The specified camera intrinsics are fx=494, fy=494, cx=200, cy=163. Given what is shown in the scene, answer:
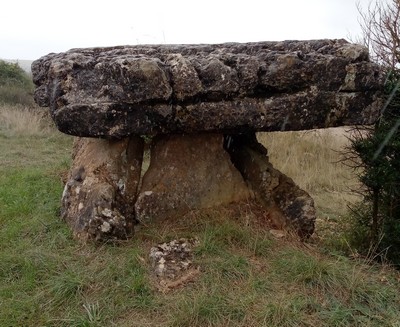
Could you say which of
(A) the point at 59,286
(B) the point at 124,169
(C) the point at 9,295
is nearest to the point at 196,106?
(B) the point at 124,169

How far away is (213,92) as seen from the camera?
12.7 ft

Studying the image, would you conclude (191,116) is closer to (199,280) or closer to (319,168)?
(199,280)

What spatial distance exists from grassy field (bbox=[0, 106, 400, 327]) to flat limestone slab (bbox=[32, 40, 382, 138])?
933 mm

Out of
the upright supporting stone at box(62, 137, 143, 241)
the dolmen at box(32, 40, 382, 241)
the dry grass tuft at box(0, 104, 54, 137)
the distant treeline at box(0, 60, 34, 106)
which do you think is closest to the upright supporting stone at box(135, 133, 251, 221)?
the dolmen at box(32, 40, 382, 241)

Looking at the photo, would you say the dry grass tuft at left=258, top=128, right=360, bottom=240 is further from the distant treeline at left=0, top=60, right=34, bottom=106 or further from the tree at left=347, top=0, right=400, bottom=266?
the distant treeline at left=0, top=60, right=34, bottom=106

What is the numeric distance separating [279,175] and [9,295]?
8.62 feet

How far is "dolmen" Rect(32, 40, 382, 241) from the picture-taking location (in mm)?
3805

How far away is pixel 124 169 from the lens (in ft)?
15.2

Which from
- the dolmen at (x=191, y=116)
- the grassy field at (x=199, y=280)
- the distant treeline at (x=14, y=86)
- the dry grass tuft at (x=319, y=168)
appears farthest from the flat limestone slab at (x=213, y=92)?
the distant treeline at (x=14, y=86)

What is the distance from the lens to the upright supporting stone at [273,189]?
14.8ft

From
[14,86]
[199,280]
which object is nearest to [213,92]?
[199,280]

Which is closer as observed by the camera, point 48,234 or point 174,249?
point 174,249

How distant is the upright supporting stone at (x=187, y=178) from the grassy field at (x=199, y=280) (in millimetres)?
170

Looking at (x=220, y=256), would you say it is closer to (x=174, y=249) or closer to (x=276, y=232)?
(x=174, y=249)
